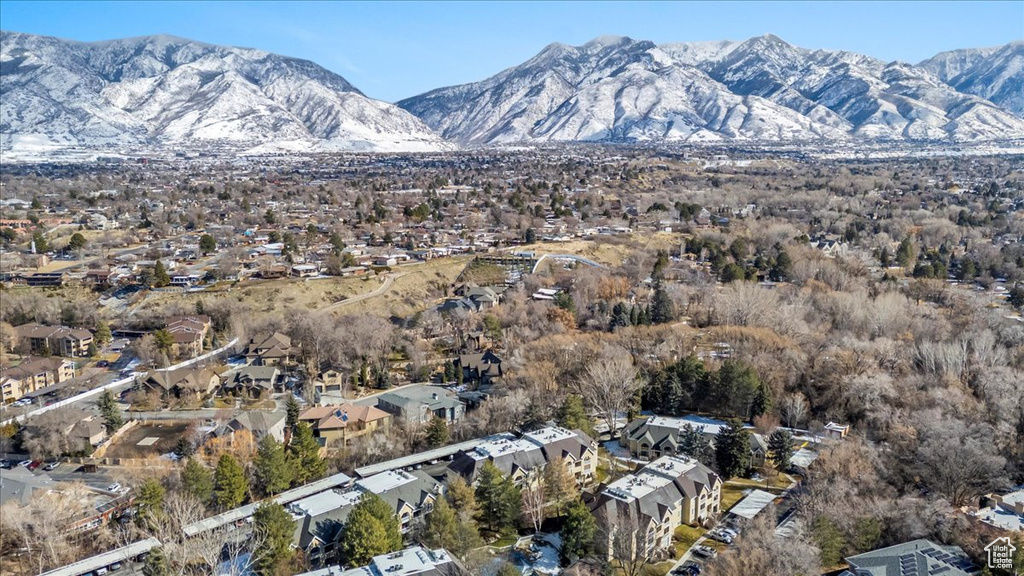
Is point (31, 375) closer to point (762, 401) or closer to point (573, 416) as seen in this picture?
point (573, 416)

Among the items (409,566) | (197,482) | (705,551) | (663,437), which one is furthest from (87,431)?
(705,551)

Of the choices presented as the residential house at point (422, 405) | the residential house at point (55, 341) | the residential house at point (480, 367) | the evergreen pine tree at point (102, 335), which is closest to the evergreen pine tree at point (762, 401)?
the residential house at point (480, 367)

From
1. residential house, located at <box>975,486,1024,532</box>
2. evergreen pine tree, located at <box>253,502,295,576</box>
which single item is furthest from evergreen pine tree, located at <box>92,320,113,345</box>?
residential house, located at <box>975,486,1024,532</box>

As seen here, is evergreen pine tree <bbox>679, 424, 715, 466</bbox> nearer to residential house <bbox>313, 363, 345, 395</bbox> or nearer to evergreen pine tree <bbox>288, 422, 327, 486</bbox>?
evergreen pine tree <bbox>288, 422, 327, 486</bbox>

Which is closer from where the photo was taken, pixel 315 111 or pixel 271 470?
pixel 271 470

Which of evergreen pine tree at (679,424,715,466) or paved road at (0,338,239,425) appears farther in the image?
paved road at (0,338,239,425)

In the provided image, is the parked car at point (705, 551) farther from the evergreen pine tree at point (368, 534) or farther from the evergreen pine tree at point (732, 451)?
the evergreen pine tree at point (368, 534)

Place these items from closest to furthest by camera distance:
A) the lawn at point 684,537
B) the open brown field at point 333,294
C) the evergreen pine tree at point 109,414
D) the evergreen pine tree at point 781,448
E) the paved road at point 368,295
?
the lawn at point 684,537 < the evergreen pine tree at point 781,448 < the evergreen pine tree at point 109,414 < the open brown field at point 333,294 < the paved road at point 368,295
